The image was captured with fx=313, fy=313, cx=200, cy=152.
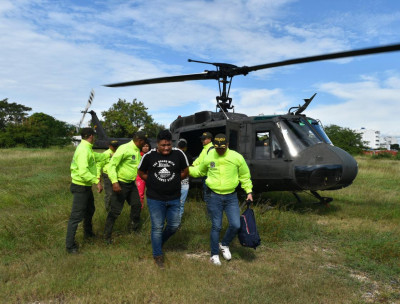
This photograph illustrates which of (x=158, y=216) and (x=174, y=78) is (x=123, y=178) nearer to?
(x=158, y=216)

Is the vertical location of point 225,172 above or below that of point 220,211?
above

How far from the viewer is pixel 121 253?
469cm

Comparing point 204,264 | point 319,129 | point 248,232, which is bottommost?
point 204,264

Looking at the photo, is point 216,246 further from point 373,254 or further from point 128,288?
point 373,254

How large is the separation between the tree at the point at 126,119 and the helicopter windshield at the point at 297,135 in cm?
3642

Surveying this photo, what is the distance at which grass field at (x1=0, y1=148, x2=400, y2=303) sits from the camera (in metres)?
3.51

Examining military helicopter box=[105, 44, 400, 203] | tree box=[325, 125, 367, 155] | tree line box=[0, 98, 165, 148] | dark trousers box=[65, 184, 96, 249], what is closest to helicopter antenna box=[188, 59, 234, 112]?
military helicopter box=[105, 44, 400, 203]

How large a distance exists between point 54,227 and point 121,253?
1.83 meters

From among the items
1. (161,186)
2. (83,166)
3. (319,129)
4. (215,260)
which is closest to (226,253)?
(215,260)

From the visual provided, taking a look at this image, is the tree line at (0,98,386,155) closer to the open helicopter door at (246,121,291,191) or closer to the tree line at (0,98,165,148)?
the tree line at (0,98,165,148)

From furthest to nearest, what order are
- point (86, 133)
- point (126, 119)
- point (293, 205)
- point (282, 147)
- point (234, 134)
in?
point (126, 119), point (293, 205), point (234, 134), point (282, 147), point (86, 133)

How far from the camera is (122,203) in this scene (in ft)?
17.3

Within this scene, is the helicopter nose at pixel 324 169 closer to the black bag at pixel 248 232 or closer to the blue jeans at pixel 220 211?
the black bag at pixel 248 232

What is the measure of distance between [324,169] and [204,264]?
3.39 m
